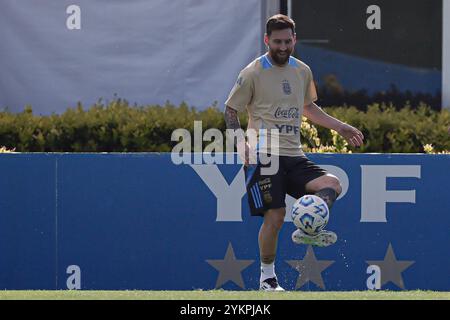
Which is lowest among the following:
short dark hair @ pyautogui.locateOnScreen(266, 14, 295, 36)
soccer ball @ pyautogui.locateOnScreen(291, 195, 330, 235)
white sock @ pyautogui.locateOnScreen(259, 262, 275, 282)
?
white sock @ pyautogui.locateOnScreen(259, 262, 275, 282)

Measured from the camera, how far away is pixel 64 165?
12.4m

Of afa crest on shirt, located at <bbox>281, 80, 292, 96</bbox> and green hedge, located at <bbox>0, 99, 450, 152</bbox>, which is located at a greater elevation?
afa crest on shirt, located at <bbox>281, 80, 292, 96</bbox>

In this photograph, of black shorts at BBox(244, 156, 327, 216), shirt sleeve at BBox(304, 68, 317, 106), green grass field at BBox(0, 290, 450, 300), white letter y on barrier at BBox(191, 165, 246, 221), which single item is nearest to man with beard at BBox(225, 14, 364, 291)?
black shorts at BBox(244, 156, 327, 216)

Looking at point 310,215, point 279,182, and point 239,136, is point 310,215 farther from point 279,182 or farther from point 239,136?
point 239,136

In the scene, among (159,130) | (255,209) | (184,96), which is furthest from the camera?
(184,96)

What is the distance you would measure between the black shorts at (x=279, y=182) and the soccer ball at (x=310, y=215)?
13.8 inches

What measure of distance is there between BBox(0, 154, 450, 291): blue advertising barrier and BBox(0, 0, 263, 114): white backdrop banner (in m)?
3.31

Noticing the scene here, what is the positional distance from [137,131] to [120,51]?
2156mm

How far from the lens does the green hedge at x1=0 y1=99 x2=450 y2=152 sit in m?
14.0

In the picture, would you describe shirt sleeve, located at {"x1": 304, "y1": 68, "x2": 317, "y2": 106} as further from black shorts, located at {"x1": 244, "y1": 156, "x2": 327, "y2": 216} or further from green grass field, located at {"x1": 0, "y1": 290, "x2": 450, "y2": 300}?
green grass field, located at {"x1": 0, "y1": 290, "x2": 450, "y2": 300}

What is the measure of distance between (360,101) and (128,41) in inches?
110

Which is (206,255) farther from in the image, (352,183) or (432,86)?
(432,86)

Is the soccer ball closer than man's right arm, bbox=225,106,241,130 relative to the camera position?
Yes

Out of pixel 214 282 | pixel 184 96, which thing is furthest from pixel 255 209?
pixel 184 96
